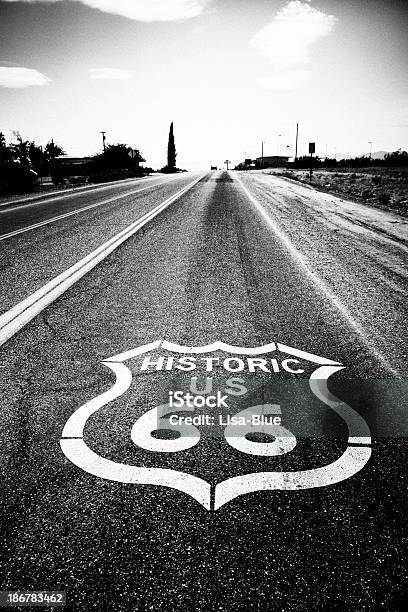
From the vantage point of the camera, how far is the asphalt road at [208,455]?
1.60 meters

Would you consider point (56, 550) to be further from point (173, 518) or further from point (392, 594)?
point (392, 594)

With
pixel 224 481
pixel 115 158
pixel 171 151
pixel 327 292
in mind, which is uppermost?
pixel 171 151

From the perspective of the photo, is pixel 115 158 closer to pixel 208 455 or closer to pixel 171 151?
pixel 171 151

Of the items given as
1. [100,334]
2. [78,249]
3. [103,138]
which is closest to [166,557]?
[100,334]

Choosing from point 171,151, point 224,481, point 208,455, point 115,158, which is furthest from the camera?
point 171,151

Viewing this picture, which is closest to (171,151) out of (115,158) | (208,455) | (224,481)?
(115,158)

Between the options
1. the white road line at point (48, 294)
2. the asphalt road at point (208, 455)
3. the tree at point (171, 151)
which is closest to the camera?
the asphalt road at point (208, 455)

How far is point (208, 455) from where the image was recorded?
2.26 meters

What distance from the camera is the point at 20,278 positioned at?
5609mm

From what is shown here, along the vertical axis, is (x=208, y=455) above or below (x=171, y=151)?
below

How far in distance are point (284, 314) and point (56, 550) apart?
3.12m

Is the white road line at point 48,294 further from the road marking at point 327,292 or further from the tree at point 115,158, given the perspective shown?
the tree at point 115,158

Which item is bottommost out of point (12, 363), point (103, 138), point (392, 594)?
point (392, 594)

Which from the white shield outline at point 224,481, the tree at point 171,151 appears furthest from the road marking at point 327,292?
the tree at point 171,151
